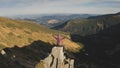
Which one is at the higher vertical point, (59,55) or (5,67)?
(59,55)

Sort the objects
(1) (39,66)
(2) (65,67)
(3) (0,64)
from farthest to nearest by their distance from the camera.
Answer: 1. (3) (0,64)
2. (2) (65,67)
3. (1) (39,66)

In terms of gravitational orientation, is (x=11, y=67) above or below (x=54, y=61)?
below

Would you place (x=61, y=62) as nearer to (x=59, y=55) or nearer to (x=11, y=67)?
(x=59, y=55)

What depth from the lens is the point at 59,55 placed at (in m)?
107

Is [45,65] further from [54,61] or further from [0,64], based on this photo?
[0,64]

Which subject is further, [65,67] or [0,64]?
[0,64]

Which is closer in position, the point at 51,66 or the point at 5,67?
the point at 51,66

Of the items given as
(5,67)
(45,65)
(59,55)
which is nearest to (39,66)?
(45,65)

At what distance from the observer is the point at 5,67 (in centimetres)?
12888

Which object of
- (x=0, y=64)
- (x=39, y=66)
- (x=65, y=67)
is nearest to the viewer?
(x=39, y=66)

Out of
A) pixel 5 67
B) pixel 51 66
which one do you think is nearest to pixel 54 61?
pixel 51 66

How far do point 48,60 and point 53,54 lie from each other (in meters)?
2.90

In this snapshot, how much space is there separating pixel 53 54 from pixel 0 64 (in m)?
32.4

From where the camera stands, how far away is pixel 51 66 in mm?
107500
